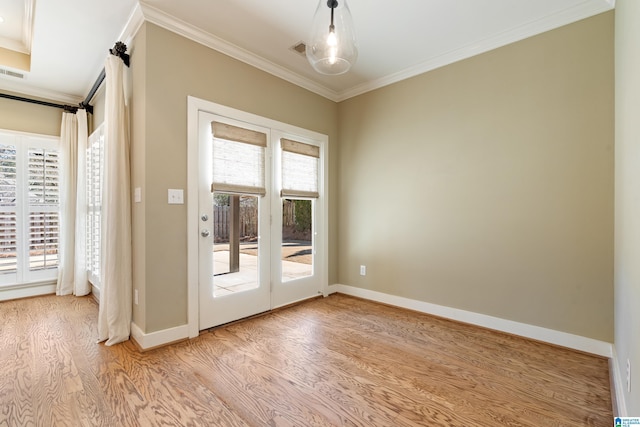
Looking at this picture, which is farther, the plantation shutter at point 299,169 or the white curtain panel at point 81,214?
the white curtain panel at point 81,214

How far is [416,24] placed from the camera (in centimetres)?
261

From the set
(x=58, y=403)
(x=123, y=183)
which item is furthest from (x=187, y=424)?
(x=123, y=183)

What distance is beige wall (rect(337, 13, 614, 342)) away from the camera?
2.35 metres

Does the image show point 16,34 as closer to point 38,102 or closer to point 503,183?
point 38,102

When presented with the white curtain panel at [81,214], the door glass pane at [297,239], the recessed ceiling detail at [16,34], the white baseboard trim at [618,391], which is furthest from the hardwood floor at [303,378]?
the recessed ceiling detail at [16,34]

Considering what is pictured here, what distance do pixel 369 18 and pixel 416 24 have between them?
44 centimetres

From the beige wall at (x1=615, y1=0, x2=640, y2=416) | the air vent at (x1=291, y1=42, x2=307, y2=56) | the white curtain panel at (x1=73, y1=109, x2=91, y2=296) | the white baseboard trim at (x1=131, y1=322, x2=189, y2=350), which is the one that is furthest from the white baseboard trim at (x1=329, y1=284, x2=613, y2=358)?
the white curtain panel at (x1=73, y1=109, x2=91, y2=296)

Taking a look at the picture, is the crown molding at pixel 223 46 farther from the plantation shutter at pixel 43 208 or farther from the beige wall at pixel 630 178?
the plantation shutter at pixel 43 208

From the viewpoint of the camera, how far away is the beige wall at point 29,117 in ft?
12.1

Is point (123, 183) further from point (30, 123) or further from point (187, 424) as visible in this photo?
point (30, 123)

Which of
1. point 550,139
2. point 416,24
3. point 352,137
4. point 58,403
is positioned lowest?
point 58,403

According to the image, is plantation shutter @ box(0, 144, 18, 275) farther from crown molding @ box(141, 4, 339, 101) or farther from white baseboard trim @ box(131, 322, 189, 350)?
crown molding @ box(141, 4, 339, 101)

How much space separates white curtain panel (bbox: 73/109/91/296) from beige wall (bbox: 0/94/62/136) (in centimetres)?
37

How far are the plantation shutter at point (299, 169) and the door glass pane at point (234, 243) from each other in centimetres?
50
